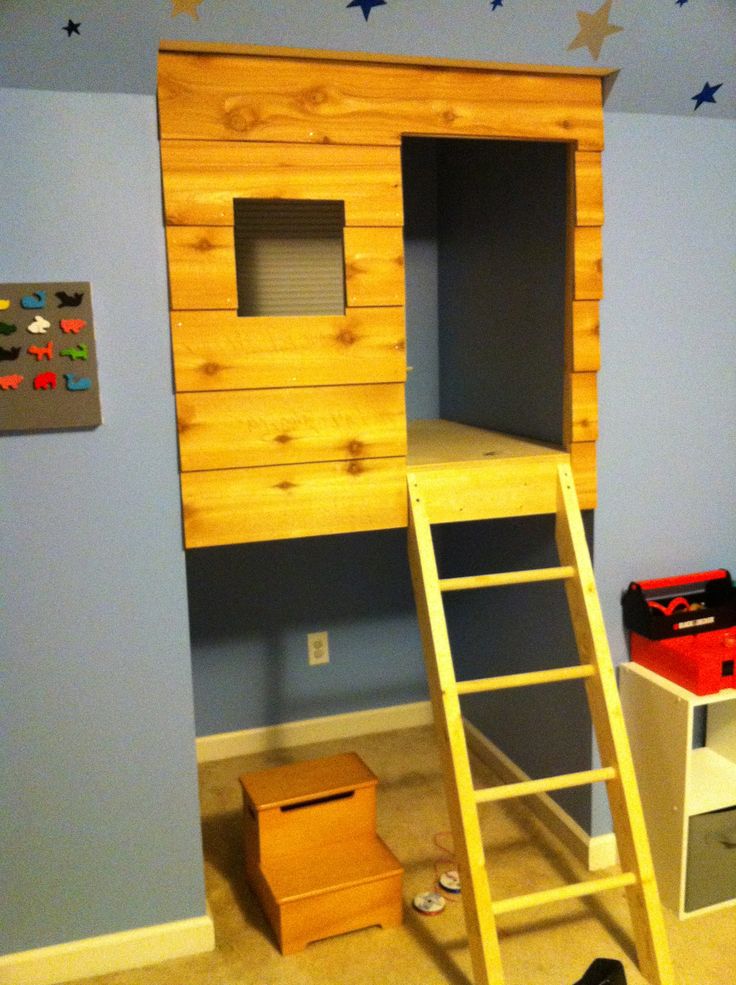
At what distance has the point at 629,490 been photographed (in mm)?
2326

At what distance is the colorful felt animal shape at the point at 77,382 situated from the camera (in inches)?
73.9

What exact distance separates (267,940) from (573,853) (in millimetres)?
866

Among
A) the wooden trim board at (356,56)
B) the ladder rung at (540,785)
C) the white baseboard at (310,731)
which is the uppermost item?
the wooden trim board at (356,56)

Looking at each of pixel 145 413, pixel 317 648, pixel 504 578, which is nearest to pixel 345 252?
pixel 145 413

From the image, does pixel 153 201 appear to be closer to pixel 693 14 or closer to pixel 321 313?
pixel 321 313

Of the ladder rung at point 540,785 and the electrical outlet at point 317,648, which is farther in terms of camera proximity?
the electrical outlet at point 317,648

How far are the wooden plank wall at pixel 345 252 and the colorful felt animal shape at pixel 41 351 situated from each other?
0.25 metres

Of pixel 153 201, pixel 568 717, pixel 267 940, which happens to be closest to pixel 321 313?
pixel 153 201

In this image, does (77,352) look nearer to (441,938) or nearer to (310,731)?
(441,938)

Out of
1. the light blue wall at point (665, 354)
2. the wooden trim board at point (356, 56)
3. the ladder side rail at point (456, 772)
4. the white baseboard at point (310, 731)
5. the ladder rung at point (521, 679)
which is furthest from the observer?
the white baseboard at point (310, 731)

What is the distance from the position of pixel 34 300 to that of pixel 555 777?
1.54 metres

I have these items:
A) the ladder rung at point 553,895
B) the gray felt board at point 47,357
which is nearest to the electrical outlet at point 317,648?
the ladder rung at point 553,895

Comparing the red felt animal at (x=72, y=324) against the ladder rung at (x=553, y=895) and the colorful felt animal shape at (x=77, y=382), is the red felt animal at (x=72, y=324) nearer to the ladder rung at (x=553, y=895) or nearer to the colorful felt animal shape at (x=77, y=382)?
the colorful felt animal shape at (x=77, y=382)

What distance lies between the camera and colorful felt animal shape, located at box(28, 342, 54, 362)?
6.06ft
